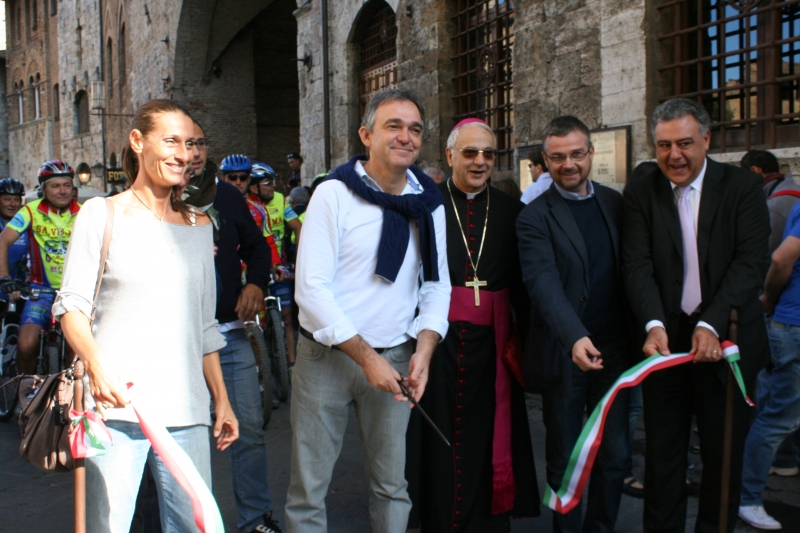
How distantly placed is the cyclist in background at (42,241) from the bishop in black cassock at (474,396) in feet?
11.3

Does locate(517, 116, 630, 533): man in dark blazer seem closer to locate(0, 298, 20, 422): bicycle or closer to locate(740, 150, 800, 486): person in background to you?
locate(740, 150, 800, 486): person in background

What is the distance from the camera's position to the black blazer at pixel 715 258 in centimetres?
292

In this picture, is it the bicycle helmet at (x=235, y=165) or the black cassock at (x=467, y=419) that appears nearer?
the black cassock at (x=467, y=419)

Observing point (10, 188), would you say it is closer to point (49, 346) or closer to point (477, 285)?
point (49, 346)

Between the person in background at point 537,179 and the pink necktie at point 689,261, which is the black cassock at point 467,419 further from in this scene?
the person in background at point 537,179

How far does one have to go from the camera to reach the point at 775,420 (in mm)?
3613

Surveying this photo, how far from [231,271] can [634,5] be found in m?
5.16

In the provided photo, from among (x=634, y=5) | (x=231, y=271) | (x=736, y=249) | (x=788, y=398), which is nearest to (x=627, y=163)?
(x=634, y=5)

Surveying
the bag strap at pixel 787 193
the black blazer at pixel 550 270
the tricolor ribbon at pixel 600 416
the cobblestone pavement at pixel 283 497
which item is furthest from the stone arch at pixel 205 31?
the tricolor ribbon at pixel 600 416

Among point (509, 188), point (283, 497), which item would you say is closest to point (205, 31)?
point (509, 188)

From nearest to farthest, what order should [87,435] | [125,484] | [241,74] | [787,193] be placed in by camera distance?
[87,435] < [125,484] < [787,193] < [241,74]

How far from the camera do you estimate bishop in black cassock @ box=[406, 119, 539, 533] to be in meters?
3.38

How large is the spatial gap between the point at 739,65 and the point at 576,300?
4.15 m

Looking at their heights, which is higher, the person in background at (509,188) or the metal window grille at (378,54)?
the metal window grille at (378,54)
